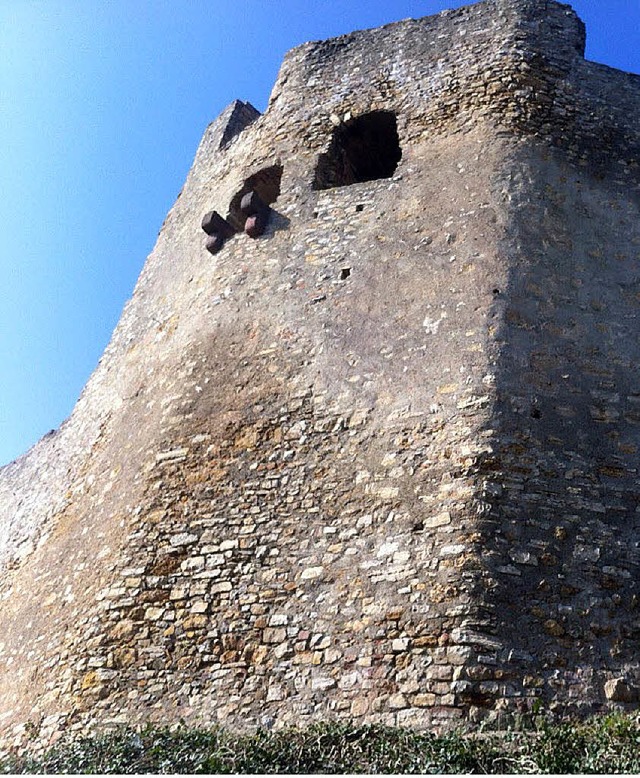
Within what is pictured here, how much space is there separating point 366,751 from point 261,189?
6.85m

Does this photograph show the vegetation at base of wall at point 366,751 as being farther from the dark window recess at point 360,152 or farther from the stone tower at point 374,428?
the dark window recess at point 360,152

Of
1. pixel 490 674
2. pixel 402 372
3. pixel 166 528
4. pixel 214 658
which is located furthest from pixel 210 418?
pixel 490 674

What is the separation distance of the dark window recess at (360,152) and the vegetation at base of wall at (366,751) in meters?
5.89

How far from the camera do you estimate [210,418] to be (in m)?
8.33

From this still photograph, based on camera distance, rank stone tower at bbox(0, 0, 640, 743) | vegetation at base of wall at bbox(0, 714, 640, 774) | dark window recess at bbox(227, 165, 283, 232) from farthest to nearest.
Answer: dark window recess at bbox(227, 165, 283, 232)
stone tower at bbox(0, 0, 640, 743)
vegetation at base of wall at bbox(0, 714, 640, 774)

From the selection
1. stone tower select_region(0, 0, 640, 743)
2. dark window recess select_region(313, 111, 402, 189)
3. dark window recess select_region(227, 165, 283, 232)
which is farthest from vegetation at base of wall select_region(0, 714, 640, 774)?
dark window recess select_region(313, 111, 402, 189)

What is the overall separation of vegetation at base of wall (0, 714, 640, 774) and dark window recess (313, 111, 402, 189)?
5.89 metres

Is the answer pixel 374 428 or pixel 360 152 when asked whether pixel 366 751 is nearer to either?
pixel 374 428

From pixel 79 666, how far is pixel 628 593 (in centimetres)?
412

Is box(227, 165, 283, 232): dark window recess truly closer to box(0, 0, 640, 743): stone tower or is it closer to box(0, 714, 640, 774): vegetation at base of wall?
box(0, 0, 640, 743): stone tower

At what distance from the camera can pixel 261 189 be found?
1057 cm

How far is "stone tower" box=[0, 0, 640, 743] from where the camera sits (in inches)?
248

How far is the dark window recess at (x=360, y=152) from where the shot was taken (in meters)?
9.99

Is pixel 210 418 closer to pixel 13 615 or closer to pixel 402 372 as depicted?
pixel 402 372
